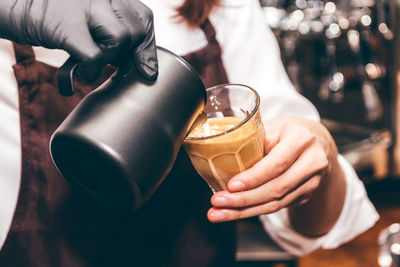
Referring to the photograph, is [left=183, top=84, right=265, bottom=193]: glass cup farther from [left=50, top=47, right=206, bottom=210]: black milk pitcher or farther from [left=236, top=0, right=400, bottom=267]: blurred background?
[left=236, top=0, right=400, bottom=267]: blurred background

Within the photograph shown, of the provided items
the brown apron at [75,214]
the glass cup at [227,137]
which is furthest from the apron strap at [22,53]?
the glass cup at [227,137]

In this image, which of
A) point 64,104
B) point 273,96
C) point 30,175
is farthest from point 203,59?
point 30,175

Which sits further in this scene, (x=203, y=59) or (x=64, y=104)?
(x=203, y=59)

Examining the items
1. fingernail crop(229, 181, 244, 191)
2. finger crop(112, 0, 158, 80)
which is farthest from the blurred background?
finger crop(112, 0, 158, 80)

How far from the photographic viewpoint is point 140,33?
0.48 m

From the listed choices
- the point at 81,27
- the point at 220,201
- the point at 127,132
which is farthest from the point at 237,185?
the point at 81,27

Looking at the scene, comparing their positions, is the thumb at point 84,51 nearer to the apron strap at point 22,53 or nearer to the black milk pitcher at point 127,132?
the black milk pitcher at point 127,132

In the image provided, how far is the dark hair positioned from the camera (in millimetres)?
798

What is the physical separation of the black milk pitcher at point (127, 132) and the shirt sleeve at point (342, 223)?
19.9 inches

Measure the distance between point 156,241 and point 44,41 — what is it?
49cm

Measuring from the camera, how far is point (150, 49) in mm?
503

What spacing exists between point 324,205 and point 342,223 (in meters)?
0.09

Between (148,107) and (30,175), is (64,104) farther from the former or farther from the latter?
(148,107)

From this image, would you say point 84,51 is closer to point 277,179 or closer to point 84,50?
point 84,50
